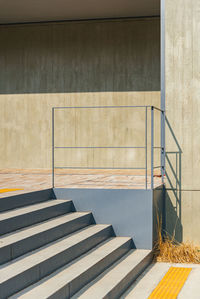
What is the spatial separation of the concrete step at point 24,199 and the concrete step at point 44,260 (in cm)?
50

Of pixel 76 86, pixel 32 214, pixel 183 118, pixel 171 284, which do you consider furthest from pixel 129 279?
pixel 76 86

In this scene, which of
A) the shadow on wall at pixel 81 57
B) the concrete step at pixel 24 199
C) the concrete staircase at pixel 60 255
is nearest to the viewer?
the concrete staircase at pixel 60 255

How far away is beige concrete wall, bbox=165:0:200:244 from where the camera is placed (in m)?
→ 5.14

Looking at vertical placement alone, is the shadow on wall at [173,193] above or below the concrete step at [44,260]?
above

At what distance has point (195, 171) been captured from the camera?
5.15m

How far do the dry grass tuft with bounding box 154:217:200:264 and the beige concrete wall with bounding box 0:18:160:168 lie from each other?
9.27 feet

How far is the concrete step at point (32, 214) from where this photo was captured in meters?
3.51

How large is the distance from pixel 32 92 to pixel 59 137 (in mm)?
948

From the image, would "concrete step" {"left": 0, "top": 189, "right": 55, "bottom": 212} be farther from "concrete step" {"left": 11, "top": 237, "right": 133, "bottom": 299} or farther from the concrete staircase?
"concrete step" {"left": 11, "top": 237, "right": 133, "bottom": 299}

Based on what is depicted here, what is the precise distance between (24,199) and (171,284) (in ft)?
4.96

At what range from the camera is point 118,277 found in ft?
12.1

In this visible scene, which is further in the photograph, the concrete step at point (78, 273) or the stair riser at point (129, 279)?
the stair riser at point (129, 279)

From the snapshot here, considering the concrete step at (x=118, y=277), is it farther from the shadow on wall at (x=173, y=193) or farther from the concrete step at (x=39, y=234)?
the shadow on wall at (x=173, y=193)

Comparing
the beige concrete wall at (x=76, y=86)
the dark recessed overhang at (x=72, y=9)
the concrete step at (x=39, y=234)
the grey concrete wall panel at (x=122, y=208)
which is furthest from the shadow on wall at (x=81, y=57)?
the concrete step at (x=39, y=234)
